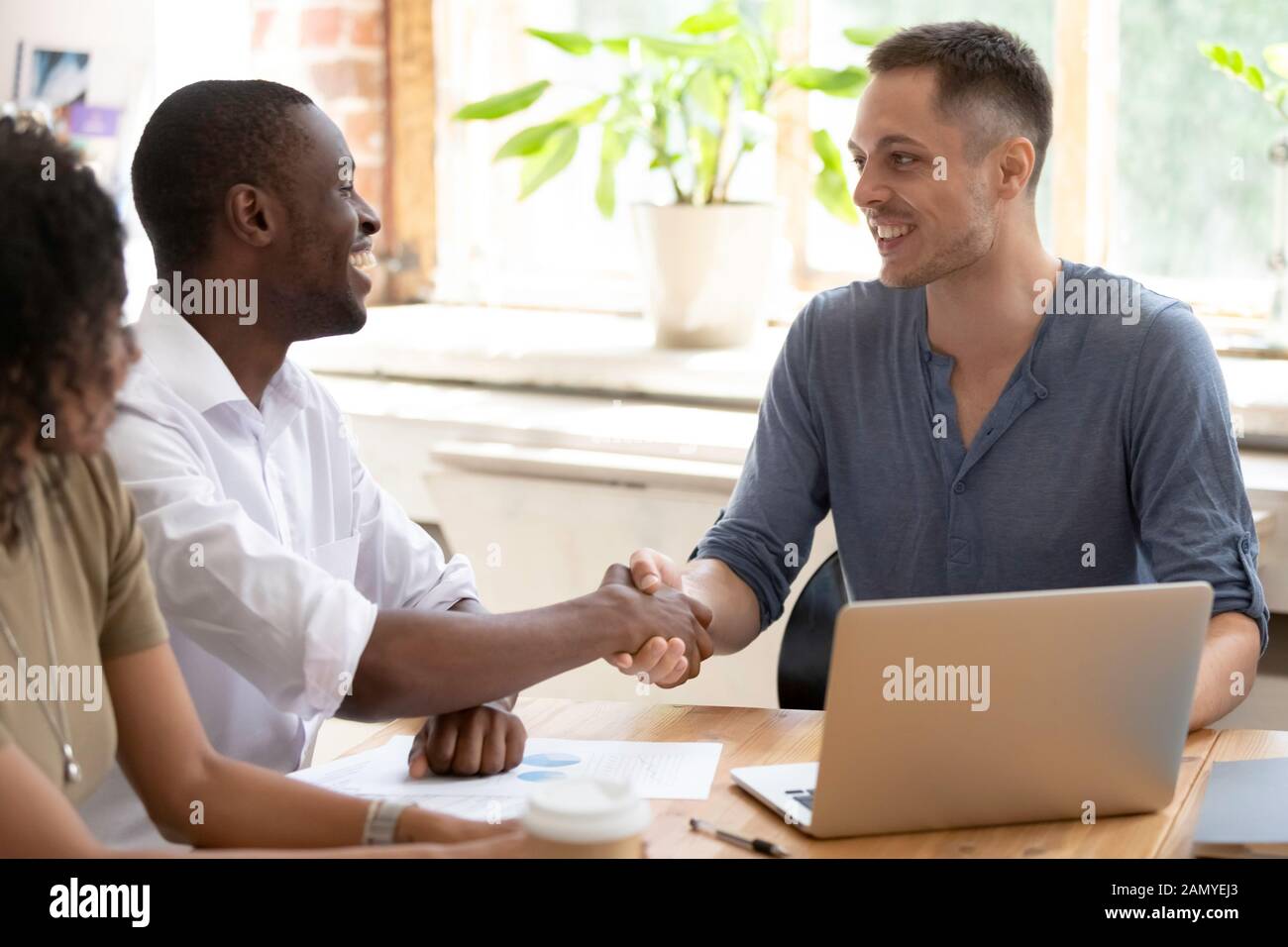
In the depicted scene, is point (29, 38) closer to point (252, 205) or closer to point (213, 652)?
point (252, 205)

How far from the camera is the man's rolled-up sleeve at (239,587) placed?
148 centimetres

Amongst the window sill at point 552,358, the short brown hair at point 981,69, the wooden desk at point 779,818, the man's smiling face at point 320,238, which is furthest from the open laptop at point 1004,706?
the window sill at point 552,358

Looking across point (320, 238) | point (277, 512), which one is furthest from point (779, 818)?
point (320, 238)

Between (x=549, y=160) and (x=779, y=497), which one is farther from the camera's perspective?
(x=549, y=160)

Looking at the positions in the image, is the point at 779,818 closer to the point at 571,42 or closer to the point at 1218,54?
the point at 1218,54

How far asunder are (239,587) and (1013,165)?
1.12 metres

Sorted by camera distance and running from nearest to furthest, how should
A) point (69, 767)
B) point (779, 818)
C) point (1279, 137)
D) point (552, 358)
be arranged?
point (69, 767) → point (779, 818) → point (1279, 137) → point (552, 358)

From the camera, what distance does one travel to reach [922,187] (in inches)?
76.9

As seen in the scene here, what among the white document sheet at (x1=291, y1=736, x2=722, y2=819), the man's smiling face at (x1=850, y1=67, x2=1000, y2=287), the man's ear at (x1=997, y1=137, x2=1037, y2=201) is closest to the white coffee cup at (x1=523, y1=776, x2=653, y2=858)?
the white document sheet at (x1=291, y1=736, x2=722, y2=819)

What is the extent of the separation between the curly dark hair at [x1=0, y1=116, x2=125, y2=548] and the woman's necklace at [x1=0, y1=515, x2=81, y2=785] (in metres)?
0.05

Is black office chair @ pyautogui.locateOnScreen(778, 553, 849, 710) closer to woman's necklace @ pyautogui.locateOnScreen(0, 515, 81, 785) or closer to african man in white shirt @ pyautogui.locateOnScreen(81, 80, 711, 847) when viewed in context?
african man in white shirt @ pyautogui.locateOnScreen(81, 80, 711, 847)

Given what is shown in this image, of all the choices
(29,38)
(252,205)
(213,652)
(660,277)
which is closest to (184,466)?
(213,652)

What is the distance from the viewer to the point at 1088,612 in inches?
47.4

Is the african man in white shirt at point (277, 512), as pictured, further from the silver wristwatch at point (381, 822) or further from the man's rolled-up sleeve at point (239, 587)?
the silver wristwatch at point (381, 822)
